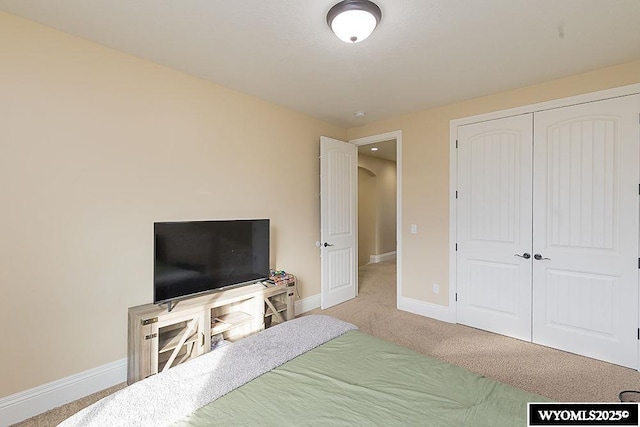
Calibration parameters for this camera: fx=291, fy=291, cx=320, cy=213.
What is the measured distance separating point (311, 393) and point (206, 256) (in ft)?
5.59

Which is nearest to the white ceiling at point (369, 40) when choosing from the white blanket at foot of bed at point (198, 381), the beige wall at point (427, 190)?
the beige wall at point (427, 190)

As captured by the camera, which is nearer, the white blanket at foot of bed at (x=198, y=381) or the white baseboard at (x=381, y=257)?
the white blanket at foot of bed at (x=198, y=381)

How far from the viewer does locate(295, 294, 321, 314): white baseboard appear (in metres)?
3.63

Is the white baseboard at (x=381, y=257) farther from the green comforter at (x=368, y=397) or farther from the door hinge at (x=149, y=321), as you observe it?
the green comforter at (x=368, y=397)

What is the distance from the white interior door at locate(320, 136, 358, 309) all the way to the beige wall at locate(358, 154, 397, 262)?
2623mm

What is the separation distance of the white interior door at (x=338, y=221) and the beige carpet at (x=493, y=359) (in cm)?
29

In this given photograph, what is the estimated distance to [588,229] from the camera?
2590mm

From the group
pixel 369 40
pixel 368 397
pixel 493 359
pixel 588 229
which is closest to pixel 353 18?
pixel 369 40

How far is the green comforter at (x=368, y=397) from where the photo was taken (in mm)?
993

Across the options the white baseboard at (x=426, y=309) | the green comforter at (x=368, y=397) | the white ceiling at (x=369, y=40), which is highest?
the white ceiling at (x=369, y=40)

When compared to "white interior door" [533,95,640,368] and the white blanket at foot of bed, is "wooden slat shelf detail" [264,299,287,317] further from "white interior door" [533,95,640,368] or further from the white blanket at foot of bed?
"white interior door" [533,95,640,368]

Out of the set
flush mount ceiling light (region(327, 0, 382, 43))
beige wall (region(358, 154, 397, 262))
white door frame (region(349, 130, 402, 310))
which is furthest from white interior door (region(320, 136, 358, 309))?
beige wall (region(358, 154, 397, 262))

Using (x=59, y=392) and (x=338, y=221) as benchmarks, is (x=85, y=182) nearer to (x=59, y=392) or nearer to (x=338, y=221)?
(x=59, y=392)

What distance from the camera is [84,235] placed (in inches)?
82.4
